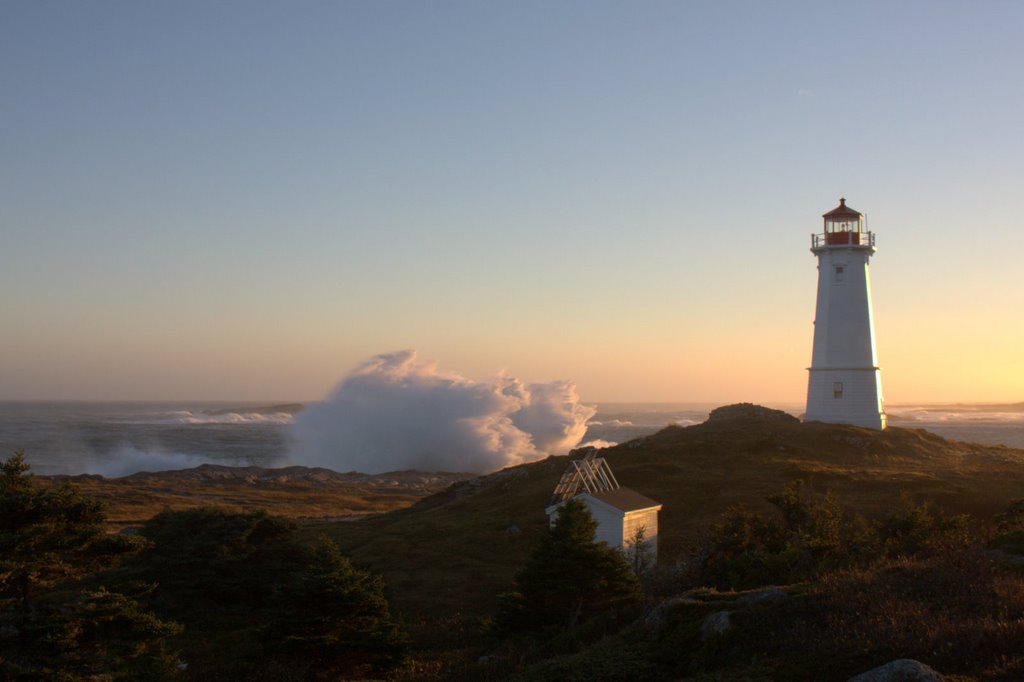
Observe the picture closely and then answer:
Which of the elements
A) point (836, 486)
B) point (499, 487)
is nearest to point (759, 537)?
point (836, 486)

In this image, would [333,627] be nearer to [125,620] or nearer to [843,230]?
[125,620]

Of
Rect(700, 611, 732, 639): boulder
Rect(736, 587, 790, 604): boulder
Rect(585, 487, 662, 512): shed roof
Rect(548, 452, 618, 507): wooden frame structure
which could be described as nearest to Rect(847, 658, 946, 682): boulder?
Rect(700, 611, 732, 639): boulder

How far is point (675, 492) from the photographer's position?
36031 millimetres

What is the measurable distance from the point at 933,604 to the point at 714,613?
8.42 feet

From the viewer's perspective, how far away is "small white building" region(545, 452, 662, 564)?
26094mm

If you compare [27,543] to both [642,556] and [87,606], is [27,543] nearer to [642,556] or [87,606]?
[87,606]

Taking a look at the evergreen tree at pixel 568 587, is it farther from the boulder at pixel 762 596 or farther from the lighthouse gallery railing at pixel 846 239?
the lighthouse gallery railing at pixel 846 239

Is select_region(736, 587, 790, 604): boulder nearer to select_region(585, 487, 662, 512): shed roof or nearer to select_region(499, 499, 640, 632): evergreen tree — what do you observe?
select_region(499, 499, 640, 632): evergreen tree

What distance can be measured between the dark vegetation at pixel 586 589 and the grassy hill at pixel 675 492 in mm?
168

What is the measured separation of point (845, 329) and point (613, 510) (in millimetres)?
25141

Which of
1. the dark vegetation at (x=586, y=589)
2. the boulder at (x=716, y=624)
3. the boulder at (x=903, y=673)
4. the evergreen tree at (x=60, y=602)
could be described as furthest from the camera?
the evergreen tree at (x=60, y=602)

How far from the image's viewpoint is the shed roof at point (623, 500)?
2650 centimetres

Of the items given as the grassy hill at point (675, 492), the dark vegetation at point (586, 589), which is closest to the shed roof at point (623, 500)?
the grassy hill at point (675, 492)

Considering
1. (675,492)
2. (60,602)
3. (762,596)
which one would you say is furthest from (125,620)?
(675,492)
